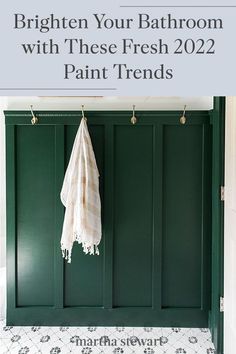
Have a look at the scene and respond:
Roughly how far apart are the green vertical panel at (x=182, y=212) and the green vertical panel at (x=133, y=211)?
0.36ft

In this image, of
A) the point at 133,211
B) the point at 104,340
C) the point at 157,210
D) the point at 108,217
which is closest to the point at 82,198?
the point at 108,217

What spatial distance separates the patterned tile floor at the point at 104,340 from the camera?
5.52 feet

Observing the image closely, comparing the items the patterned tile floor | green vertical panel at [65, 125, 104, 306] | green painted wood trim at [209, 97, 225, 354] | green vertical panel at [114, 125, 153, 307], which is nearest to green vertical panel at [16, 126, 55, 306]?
green vertical panel at [65, 125, 104, 306]

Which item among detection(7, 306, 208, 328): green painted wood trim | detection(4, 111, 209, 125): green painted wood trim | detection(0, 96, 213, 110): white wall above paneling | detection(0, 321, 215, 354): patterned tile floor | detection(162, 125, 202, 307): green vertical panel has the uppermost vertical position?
detection(0, 96, 213, 110): white wall above paneling

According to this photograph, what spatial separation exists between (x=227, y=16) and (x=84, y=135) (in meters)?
1.24

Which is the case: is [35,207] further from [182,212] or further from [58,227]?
[182,212]

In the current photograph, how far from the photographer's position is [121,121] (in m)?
1.84

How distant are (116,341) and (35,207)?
39.2 inches

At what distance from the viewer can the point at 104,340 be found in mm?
1764

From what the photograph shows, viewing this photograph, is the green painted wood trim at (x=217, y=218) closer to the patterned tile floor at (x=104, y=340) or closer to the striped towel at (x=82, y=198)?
the patterned tile floor at (x=104, y=340)

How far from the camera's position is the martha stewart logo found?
1732mm

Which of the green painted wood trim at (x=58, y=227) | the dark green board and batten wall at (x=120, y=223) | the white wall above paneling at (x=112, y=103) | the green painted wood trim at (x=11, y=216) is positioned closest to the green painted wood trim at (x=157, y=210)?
the dark green board and batten wall at (x=120, y=223)

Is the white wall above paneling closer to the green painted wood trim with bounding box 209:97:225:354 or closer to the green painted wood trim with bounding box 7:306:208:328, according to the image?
the green painted wood trim with bounding box 209:97:225:354

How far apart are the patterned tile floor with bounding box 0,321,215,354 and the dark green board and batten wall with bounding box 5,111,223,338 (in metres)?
0.06
